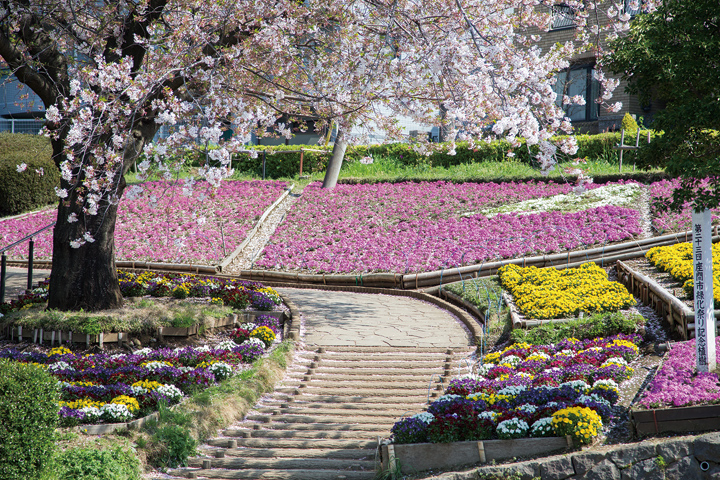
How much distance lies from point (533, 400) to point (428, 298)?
550 cm

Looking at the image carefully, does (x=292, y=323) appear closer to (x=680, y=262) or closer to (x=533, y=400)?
(x=533, y=400)

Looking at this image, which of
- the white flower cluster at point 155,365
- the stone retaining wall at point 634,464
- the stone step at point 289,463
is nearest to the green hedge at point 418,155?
the white flower cluster at point 155,365

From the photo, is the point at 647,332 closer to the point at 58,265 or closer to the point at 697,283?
the point at 697,283

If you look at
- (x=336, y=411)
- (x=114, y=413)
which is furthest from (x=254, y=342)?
(x=114, y=413)

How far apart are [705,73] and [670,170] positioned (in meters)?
0.83

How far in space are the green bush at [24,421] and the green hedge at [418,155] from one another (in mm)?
12797

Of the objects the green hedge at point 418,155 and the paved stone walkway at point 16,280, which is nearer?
the paved stone walkway at point 16,280

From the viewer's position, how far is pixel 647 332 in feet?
22.3

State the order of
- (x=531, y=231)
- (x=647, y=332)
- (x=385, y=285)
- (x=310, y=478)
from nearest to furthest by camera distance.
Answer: (x=310, y=478) < (x=647, y=332) < (x=385, y=285) < (x=531, y=231)

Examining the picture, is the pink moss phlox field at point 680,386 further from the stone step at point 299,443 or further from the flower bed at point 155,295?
the flower bed at point 155,295

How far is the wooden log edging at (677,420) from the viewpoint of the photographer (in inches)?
165

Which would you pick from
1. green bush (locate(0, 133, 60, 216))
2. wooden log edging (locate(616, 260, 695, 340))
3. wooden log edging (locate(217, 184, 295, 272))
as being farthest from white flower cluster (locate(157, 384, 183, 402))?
green bush (locate(0, 133, 60, 216))

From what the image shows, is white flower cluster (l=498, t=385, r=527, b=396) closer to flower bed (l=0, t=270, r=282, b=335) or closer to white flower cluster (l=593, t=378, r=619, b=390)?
white flower cluster (l=593, t=378, r=619, b=390)

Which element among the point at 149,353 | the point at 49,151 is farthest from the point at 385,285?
the point at 49,151
